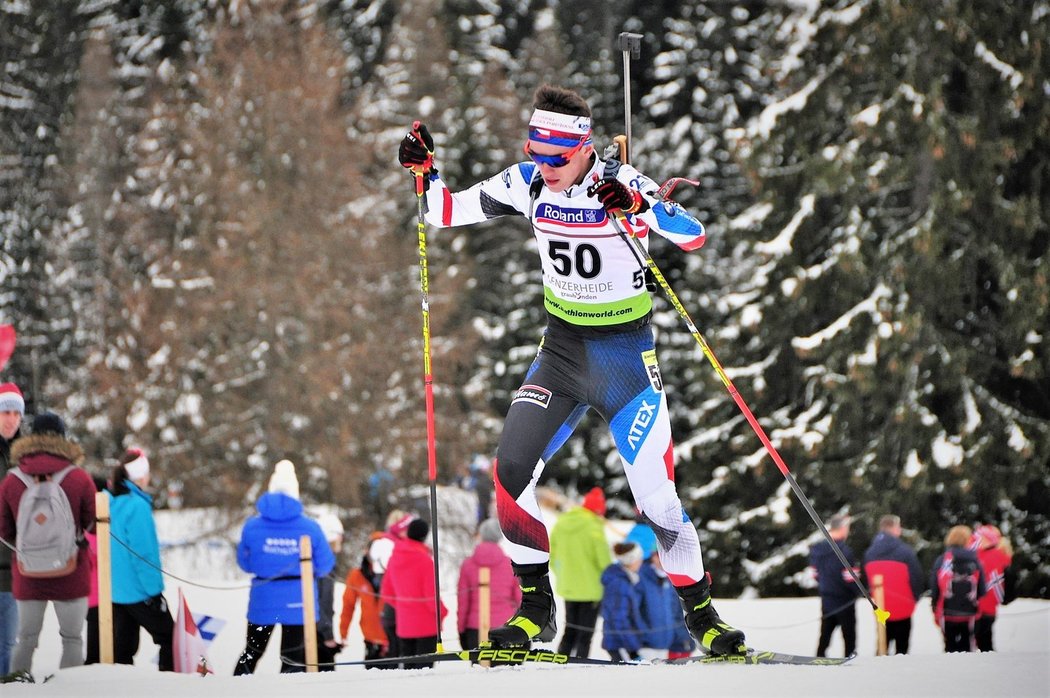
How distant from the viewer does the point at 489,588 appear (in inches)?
357

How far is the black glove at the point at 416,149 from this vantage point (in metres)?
5.68

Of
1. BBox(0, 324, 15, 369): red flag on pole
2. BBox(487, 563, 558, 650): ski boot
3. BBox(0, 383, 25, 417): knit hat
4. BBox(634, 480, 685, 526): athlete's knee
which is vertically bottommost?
BBox(487, 563, 558, 650): ski boot

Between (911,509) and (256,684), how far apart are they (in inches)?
459

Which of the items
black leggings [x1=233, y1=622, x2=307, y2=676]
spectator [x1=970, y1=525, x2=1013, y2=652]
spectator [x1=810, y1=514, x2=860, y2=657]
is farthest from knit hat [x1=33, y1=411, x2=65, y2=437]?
spectator [x1=970, y1=525, x2=1013, y2=652]

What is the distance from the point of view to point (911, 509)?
50.1 ft

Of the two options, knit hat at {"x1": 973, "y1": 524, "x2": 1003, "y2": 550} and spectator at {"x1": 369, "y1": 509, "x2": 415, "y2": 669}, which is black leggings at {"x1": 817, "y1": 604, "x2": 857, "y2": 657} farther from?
spectator at {"x1": 369, "y1": 509, "x2": 415, "y2": 669}

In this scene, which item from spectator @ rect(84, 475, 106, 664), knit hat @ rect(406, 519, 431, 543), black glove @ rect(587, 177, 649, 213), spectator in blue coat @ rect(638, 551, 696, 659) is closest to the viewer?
black glove @ rect(587, 177, 649, 213)

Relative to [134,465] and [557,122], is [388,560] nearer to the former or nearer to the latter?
[134,465]

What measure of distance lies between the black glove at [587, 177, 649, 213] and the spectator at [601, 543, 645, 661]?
4946 mm

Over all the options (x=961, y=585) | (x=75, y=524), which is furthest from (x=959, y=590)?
(x=75, y=524)

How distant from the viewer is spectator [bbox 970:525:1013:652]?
10.7 metres

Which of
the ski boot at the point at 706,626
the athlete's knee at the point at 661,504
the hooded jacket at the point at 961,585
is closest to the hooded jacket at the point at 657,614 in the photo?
→ the hooded jacket at the point at 961,585

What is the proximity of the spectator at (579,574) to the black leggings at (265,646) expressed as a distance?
278cm

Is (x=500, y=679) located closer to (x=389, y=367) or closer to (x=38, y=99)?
(x=389, y=367)
